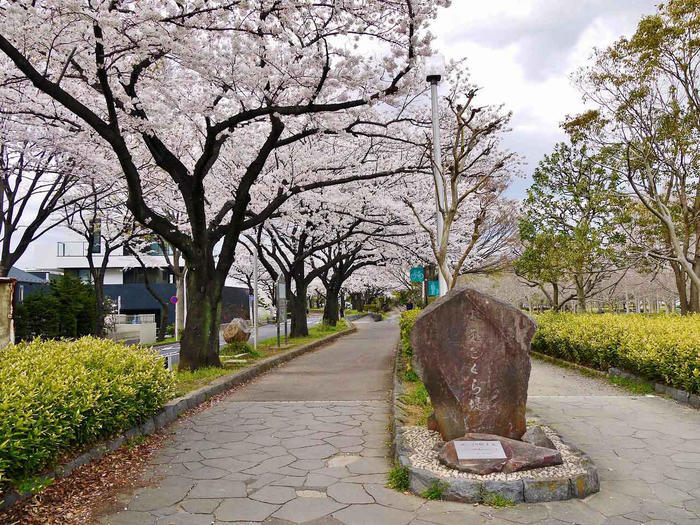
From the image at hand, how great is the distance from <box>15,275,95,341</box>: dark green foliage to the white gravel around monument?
50.9 ft

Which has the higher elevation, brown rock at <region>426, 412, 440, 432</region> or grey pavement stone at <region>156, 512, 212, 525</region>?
brown rock at <region>426, 412, 440, 432</region>

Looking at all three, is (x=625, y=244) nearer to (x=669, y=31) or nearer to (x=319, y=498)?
(x=669, y=31)

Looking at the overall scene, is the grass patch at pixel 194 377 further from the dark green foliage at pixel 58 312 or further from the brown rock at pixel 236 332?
the dark green foliage at pixel 58 312

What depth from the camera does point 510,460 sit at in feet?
14.3

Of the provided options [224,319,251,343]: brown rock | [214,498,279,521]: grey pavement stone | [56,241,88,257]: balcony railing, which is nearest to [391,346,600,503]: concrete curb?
[214,498,279,521]: grey pavement stone

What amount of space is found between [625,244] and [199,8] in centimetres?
1402

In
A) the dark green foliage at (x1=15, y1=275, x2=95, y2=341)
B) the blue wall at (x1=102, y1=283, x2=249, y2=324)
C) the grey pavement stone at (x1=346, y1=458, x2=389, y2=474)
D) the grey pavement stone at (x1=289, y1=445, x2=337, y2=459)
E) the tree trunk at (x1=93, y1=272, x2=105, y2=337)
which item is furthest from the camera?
the blue wall at (x1=102, y1=283, x2=249, y2=324)

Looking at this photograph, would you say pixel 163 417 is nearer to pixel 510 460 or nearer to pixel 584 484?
pixel 510 460

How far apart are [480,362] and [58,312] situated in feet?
59.7

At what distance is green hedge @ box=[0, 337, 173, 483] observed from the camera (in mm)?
3730

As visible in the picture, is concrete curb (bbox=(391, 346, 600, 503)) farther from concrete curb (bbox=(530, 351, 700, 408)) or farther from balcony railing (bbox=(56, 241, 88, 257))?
balcony railing (bbox=(56, 241, 88, 257))

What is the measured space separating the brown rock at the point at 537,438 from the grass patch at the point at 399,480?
1215mm

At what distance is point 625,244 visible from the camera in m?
16.0

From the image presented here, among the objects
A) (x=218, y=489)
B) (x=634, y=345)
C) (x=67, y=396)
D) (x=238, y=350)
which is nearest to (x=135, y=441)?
(x=67, y=396)
